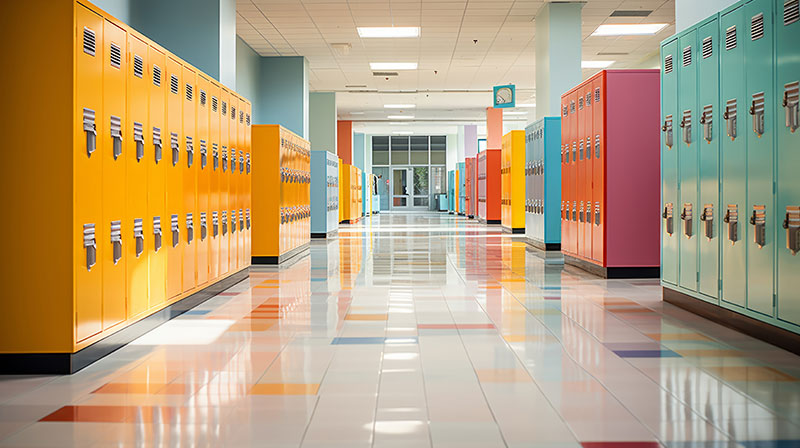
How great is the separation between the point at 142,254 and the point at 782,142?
428 centimetres

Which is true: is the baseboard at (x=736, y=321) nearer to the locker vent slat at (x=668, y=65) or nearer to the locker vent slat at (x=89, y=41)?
the locker vent slat at (x=668, y=65)

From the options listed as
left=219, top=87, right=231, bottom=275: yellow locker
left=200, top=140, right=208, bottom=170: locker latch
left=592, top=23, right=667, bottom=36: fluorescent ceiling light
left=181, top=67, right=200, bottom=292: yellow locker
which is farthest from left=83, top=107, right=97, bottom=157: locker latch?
left=592, top=23, right=667, bottom=36: fluorescent ceiling light

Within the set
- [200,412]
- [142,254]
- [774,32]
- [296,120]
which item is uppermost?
[296,120]

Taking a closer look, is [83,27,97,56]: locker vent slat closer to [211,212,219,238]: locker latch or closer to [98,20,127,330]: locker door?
[98,20,127,330]: locker door

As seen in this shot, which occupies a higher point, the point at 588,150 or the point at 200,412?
the point at 588,150

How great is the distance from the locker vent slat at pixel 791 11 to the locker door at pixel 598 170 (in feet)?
12.9

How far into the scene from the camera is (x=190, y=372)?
4.11 m

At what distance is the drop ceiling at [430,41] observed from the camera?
13234mm

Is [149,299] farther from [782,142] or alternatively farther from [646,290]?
[646,290]

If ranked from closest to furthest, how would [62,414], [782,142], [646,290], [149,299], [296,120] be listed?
[62,414]
[782,142]
[149,299]
[646,290]
[296,120]

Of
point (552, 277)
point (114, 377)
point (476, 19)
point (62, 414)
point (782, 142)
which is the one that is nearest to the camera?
point (62, 414)

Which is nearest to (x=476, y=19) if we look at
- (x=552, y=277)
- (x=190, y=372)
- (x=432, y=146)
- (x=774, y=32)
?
(x=552, y=277)

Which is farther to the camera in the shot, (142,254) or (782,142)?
(142,254)

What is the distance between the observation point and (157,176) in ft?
18.0
